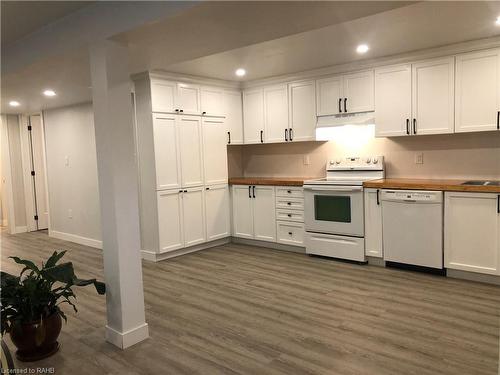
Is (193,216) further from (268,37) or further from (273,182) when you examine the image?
(268,37)

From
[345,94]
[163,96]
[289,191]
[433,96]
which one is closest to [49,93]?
[163,96]

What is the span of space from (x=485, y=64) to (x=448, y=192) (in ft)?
4.15

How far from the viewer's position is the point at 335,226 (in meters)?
4.58

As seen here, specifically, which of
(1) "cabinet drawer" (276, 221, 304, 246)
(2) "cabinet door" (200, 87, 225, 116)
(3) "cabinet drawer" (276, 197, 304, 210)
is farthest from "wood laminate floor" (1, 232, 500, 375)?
(2) "cabinet door" (200, 87, 225, 116)

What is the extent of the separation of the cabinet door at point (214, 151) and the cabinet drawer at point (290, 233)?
1.05 metres

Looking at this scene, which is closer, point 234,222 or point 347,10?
point 347,10

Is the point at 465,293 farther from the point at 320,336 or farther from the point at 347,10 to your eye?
the point at 347,10

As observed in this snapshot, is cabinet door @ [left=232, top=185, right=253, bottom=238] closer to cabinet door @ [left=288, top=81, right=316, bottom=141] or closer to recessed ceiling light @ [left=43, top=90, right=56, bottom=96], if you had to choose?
cabinet door @ [left=288, top=81, right=316, bottom=141]

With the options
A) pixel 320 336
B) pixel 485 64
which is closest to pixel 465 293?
pixel 320 336

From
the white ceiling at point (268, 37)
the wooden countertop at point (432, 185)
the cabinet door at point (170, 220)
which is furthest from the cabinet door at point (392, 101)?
the cabinet door at point (170, 220)

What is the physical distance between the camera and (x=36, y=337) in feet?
8.46

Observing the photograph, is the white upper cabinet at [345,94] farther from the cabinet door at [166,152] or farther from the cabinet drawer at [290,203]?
the cabinet door at [166,152]

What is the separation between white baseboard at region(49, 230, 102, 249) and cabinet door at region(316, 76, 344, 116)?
11.8 ft

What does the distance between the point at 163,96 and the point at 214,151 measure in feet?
3.44
